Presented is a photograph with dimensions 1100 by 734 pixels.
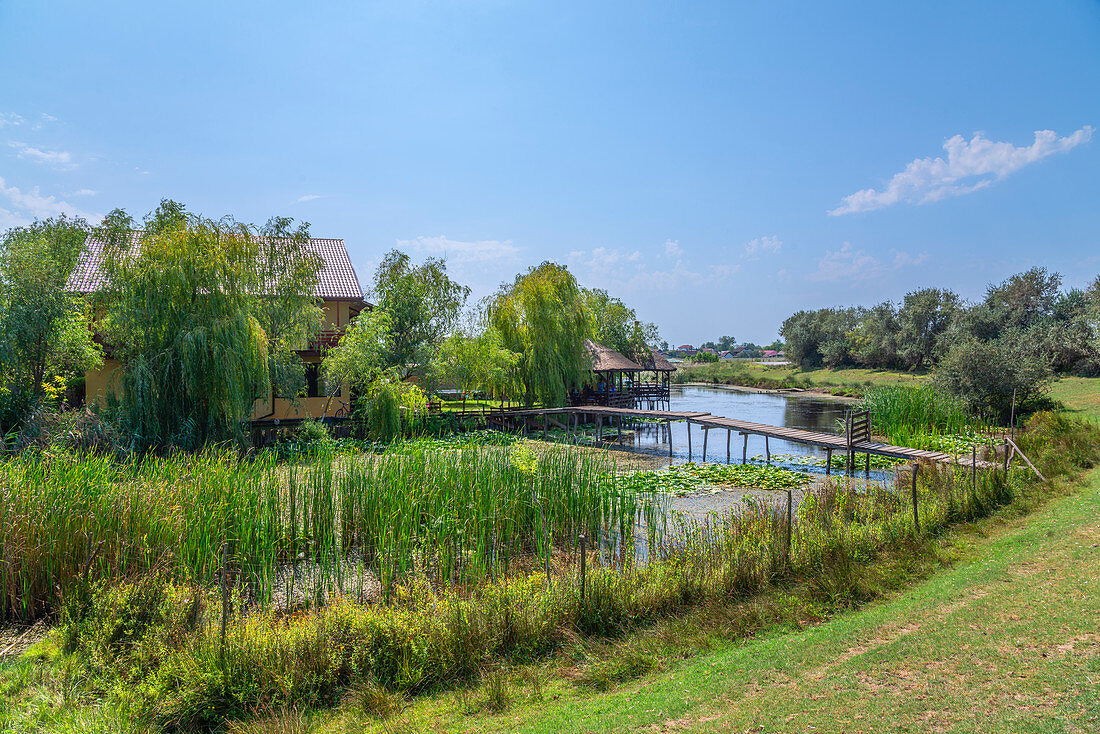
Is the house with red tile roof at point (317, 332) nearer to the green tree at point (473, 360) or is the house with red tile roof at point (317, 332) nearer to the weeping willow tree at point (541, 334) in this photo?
the green tree at point (473, 360)

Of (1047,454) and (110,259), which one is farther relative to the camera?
(110,259)

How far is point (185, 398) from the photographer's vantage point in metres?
13.8

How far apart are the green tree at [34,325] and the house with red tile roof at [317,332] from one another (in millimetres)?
1218

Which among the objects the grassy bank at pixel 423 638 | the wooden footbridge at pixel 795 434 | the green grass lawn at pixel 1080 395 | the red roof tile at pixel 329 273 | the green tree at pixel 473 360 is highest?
the red roof tile at pixel 329 273

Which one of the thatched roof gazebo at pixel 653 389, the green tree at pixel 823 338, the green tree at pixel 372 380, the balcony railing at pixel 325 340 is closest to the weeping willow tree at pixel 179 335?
the green tree at pixel 372 380

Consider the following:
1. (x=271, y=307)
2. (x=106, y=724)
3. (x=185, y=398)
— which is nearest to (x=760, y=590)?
(x=106, y=724)

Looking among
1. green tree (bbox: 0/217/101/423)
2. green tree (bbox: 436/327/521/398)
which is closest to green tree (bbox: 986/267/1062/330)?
green tree (bbox: 436/327/521/398)

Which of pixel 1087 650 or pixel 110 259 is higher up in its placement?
pixel 110 259

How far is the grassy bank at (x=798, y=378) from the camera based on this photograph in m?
42.5

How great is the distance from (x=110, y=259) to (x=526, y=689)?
50.5 ft

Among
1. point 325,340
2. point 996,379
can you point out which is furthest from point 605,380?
point 996,379

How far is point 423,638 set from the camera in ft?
16.7

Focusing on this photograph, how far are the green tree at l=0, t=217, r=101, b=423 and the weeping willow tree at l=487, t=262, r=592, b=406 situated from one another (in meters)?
13.7

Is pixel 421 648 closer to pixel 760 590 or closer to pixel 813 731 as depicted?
pixel 813 731
